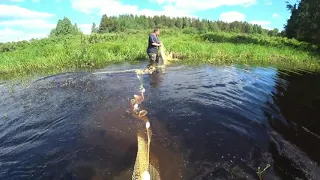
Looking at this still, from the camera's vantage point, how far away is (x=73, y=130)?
684 cm

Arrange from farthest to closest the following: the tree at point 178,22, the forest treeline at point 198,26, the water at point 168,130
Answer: the tree at point 178,22, the forest treeline at point 198,26, the water at point 168,130

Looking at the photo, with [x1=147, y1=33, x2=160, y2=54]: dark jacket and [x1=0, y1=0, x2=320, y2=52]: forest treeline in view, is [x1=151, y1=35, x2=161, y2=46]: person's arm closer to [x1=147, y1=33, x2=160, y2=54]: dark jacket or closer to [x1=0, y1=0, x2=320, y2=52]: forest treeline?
[x1=147, y1=33, x2=160, y2=54]: dark jacket

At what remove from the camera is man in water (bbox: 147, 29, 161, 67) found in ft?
50.4

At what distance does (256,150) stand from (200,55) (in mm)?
13647

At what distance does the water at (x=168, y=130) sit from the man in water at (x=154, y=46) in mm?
4286

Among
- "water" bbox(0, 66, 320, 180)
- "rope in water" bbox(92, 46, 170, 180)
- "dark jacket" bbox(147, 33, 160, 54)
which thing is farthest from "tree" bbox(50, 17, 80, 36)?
"rope in water" bbox(92, 46, 170, 180)

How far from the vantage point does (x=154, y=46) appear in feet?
51.8

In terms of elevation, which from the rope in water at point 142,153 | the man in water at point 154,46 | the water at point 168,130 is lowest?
the water at point 168,130

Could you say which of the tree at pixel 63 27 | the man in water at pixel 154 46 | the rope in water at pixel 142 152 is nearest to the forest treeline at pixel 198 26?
the tree at pixel 63 27

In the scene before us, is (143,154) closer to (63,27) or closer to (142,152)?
(142,152)

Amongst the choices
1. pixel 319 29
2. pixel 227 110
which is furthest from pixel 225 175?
pixel 319 29

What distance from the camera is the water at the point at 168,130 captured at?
5301 mm

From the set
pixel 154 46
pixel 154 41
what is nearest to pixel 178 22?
pixel 154 46

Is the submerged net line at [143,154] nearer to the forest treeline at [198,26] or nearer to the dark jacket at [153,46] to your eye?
the dark jacket at [153,46]
